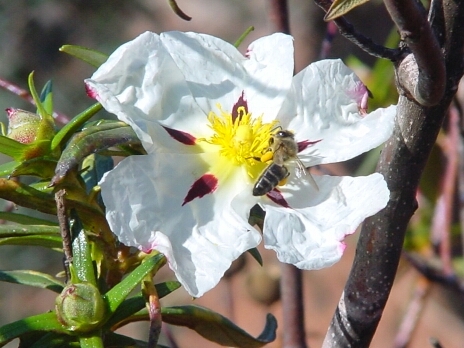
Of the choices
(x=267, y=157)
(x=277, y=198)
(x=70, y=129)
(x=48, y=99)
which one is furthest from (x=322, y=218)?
(x=48, y=99)

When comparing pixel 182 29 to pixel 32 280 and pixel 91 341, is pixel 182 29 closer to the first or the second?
pixel 32 280

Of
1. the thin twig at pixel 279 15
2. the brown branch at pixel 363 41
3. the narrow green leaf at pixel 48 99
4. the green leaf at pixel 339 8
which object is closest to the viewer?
the green leaf at pixel 339 8

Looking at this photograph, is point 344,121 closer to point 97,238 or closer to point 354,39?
A: point 354,39

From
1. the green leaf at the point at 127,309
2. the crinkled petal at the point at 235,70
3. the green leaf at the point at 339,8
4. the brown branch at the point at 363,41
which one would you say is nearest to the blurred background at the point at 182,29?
the crinkled petal at the point at 235,70

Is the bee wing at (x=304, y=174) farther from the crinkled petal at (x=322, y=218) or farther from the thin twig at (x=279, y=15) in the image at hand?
the thin twig at (x=279, y=15)

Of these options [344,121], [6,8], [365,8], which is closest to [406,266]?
[344,121]

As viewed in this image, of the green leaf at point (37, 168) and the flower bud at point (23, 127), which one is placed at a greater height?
the flower bud at point (23, 127)

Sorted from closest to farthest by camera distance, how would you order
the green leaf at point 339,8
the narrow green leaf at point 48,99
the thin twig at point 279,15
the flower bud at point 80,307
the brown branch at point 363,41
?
the green leaf at point 339,8, the brown branch at point 363,41, the flower bud at point 80,307, the narrow green leaf at point 48,99, the thin twig at point 279,15
